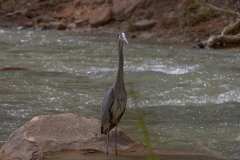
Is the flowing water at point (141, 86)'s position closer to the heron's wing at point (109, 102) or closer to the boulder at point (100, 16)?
the heron's wing at point (109, 102)

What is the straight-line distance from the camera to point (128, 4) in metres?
18.5

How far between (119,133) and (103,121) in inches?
34.9

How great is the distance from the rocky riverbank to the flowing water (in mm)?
1532

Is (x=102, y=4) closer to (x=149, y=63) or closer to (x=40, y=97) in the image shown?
(x=149, y=63)

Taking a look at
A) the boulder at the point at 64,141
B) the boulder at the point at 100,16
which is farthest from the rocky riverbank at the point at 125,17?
the boulder at the point at 64,141

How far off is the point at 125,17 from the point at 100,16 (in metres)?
0.62

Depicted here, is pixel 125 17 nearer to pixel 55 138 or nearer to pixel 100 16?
pixel 100 16

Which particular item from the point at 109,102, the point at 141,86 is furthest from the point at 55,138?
the point at 141,86

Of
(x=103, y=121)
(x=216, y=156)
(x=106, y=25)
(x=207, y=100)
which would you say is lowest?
(x=106, y=25)

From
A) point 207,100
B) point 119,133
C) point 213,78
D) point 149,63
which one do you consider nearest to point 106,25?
point 149,63

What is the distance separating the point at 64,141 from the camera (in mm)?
6395

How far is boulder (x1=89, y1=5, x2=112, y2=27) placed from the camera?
1803cm

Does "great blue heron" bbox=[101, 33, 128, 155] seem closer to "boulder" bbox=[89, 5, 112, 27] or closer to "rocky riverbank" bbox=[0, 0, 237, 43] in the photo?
"rocky riverbank" bbox=[0, 0, 237, 43]

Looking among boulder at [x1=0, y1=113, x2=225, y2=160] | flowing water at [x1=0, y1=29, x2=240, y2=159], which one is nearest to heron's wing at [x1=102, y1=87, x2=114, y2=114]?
boulder at [x1=0, y1=113, x2=225, y2=160]
